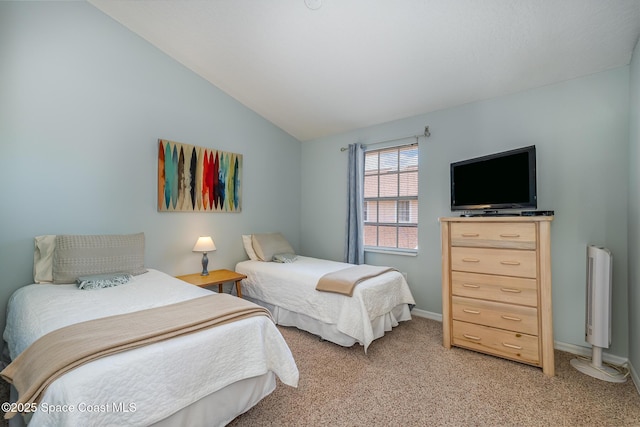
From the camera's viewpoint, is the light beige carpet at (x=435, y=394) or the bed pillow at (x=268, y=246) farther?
the bed pillow at (x=268, y=246)

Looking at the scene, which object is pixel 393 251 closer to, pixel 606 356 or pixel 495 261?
pixel 495 261

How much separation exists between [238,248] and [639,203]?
386 centimetres

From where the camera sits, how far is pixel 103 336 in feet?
4.39

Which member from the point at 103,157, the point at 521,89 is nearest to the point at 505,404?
the point at 521,89

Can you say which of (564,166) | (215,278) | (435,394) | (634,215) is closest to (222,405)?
(435,394)

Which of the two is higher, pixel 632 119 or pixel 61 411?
pixel 632 119

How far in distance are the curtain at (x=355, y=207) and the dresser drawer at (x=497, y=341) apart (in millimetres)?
1499

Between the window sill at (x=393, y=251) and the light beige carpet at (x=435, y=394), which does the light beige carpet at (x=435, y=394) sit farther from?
the window sill at (x=393, y=251)

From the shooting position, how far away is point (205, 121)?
358 cm

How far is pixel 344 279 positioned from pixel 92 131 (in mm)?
2747

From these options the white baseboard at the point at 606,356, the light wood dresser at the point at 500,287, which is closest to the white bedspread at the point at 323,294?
the light wood dresser at the point at 500,287

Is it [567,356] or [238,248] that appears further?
[238,248]

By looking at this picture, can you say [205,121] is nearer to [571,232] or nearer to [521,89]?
[521,89]

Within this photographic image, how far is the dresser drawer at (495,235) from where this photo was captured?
2252mm
